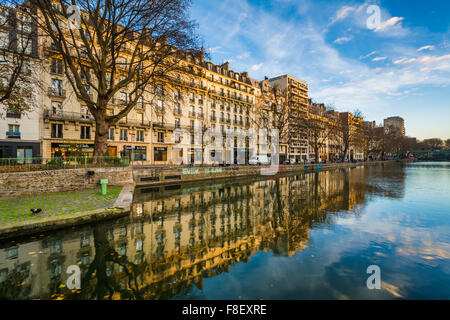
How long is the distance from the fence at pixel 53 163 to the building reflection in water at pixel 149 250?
7431 millimetres

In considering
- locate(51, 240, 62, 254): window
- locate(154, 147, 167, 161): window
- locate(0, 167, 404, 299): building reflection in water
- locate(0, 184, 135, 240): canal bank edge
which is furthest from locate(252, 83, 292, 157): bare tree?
locate(51, 240, 62, 254): window

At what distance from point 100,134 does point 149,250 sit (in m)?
13.2

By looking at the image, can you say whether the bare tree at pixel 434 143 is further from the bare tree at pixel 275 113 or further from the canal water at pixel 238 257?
the canal water at pixel 238 257

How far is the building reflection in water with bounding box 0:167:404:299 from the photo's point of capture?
4.44 m

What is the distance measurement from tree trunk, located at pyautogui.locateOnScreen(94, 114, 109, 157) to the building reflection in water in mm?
8137

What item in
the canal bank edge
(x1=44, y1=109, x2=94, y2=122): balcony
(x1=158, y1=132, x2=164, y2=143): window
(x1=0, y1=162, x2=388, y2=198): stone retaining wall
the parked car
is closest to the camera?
the canal bank edge

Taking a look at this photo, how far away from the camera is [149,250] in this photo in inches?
249

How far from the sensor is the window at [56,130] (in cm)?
2585

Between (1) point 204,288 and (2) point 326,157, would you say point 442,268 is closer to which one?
(1) point 204,288

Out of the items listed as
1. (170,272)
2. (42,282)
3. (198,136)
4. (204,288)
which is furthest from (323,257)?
(198,136)

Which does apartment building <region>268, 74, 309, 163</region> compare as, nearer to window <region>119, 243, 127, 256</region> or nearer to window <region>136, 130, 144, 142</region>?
window <region>136, 130, 144, 142</region>

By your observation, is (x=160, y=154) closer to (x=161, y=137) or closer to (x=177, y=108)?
(x=161, y=137)

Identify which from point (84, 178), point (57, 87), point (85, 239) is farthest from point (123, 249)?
point (57, 87)

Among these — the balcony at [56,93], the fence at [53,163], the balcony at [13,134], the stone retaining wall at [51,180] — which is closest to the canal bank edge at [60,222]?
the stone retaining wall at [51,180]
